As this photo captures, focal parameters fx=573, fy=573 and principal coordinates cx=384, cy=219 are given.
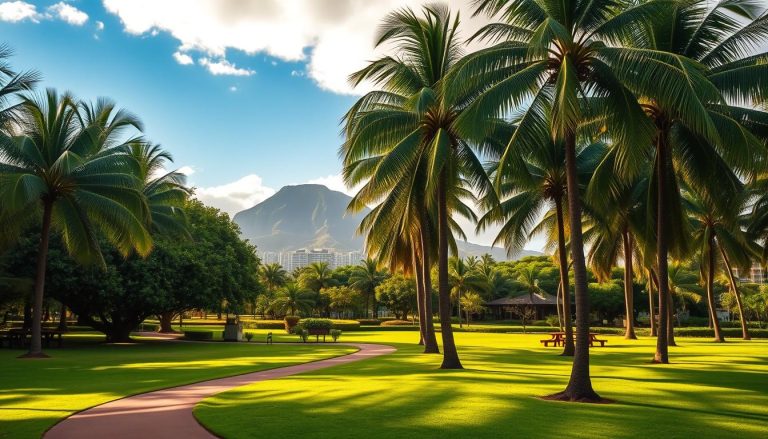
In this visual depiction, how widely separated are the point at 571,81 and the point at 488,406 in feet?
21.9

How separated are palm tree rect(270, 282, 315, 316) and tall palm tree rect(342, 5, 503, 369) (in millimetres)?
53168

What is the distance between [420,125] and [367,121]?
171 centimetres

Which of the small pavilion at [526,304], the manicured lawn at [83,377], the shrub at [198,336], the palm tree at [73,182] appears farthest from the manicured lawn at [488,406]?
the small pavilion at [526,304]

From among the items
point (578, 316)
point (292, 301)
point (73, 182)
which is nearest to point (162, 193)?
point (73, 182)

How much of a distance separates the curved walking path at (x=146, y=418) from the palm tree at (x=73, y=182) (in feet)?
40.1

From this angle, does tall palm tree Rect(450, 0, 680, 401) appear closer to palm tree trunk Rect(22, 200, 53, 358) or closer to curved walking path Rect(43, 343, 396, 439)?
curved walking path Rect(43, 343, 396, 439)

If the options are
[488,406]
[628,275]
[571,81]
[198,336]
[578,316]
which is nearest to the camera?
[488,406]

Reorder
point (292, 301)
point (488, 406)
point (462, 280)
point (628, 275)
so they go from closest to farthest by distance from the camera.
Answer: point (488, 406)
point (628, 275)
point (462, 280)
point (292, 301)

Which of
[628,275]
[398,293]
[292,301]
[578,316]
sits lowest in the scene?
[292,301]

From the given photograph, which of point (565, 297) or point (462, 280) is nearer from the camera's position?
point (565, 297)

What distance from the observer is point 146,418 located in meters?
10.1

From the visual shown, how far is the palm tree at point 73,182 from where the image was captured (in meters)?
23.7

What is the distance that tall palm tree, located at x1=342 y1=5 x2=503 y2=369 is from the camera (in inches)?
699

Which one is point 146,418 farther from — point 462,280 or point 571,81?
point 462,280
